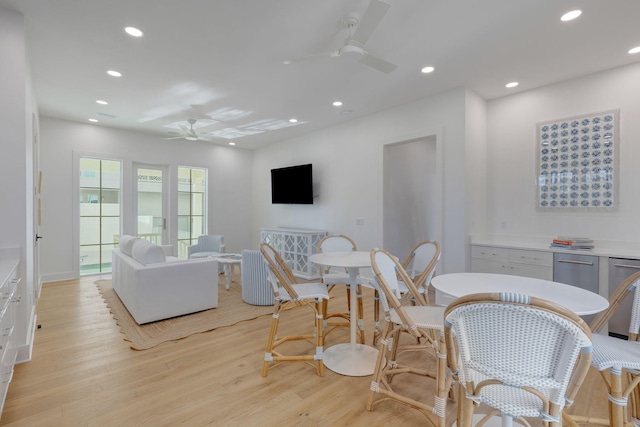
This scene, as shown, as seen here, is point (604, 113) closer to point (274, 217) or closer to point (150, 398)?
point (150, 398)

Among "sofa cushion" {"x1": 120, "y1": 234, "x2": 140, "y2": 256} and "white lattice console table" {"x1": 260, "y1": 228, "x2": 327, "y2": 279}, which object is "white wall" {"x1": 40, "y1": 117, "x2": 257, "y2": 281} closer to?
"white lattice console table" {"x1": 260, "y1": 228, "x2": 327, "y2": 279}

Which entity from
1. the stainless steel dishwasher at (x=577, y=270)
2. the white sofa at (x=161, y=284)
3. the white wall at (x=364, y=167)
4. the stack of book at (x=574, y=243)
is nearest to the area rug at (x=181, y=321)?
the white sofa at (x=161, y=284)

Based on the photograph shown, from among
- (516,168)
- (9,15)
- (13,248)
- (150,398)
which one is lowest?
(150,398)

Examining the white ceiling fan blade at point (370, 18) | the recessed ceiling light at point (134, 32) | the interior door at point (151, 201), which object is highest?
the recessed ceiling light at point (134, 32)

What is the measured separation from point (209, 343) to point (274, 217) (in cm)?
416

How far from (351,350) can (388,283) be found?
969mm

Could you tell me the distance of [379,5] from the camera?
76.6 inches

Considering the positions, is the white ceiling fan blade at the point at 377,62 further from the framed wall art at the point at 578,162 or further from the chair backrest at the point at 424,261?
the framed wall art at the point at 578,162

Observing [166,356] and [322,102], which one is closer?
[166,356]

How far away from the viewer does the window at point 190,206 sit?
6.47 m

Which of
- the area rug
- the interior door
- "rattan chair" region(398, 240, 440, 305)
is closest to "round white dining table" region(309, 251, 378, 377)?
"rattan chair" region(398, 240, 440, 305)

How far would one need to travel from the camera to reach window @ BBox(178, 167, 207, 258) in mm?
6469

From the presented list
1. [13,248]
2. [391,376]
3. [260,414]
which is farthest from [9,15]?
[391,376]

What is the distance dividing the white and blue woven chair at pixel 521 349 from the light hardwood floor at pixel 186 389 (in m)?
0.84
